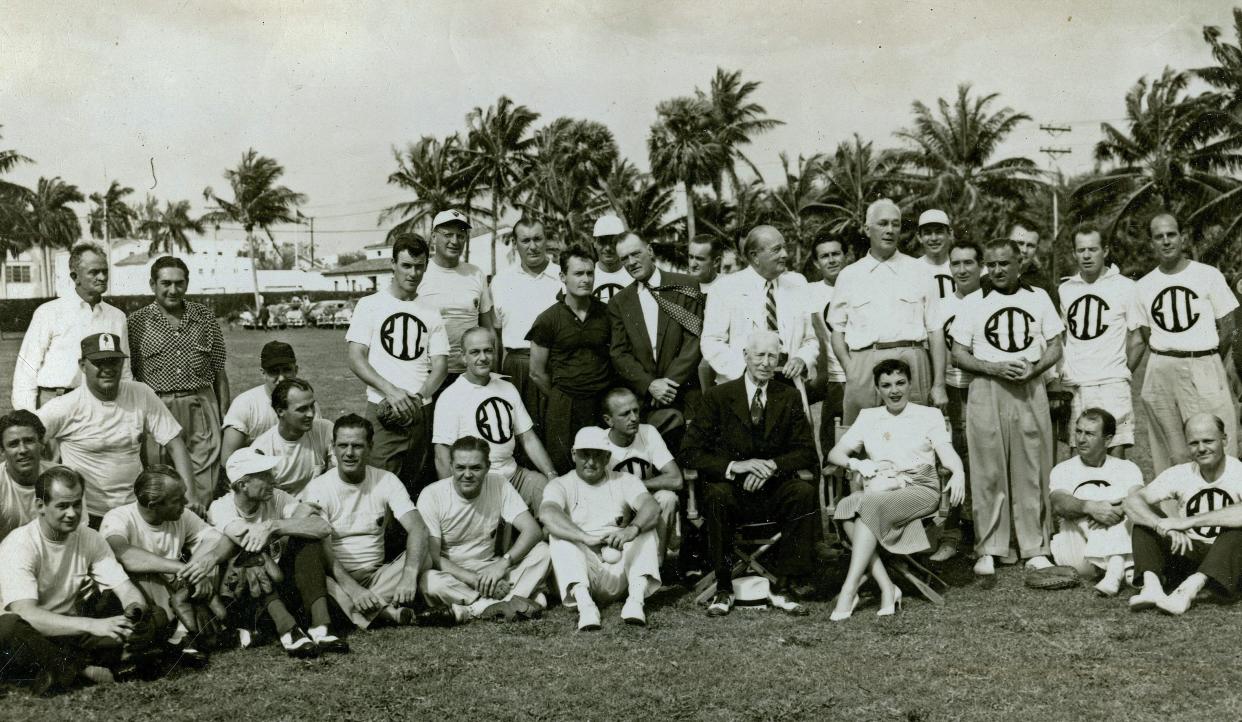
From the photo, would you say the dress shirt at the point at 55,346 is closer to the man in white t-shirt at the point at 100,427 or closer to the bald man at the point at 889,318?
the man in white t-shirt at the point at 100,427

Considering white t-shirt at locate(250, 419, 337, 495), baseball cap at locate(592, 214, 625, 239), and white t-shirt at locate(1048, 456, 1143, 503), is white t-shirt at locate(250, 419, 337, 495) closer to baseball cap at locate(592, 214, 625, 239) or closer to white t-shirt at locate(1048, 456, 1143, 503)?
baseball cap at locate(592, 214, 625, 239)

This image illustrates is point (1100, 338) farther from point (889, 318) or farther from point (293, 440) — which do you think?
point (293, 440)

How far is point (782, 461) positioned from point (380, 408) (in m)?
2.44

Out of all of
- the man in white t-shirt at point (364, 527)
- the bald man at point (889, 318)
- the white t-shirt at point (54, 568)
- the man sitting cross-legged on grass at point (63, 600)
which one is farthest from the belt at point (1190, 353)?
the white t-shirt at point (54, 568)

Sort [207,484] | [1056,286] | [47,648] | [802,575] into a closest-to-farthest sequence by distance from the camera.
A: 1. [47,648]
2. [802,575]
3. [207,484]
4. [1056,286]

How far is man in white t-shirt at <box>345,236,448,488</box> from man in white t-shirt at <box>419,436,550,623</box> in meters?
0.63

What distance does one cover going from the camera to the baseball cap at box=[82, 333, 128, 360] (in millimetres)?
5441

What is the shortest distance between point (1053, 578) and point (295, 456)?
4.45 meters

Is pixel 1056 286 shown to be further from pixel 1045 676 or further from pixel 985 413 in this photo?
pixel 1045 676

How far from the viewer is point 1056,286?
7148mm

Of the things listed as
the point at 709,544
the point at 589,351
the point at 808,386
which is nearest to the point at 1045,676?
the point at 709,544

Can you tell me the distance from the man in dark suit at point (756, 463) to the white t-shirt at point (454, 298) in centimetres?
172

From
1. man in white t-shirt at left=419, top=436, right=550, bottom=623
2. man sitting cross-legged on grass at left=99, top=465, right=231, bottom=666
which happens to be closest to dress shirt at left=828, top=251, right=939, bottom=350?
man in white t-shirt at left=419, top=436, right=550, bottom=623

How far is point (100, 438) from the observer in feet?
18.0
